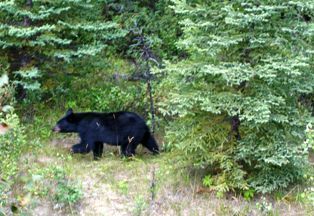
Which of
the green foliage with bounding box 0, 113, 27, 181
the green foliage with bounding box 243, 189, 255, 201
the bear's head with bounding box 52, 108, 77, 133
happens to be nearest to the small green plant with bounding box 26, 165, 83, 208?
the green foliage with bounding box 0, 113, 27, 181

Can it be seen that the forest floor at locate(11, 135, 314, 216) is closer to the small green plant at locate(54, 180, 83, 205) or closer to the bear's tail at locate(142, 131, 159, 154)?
the small green plant at locate(54, 180, 83, 205)

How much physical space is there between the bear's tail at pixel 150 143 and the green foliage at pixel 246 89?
45.5 inches

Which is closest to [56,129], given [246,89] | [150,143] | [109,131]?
[109,131]

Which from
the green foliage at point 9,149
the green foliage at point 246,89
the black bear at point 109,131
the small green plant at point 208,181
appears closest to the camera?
the green foliage at point 9,149

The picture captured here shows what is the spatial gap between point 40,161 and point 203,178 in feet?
7.77

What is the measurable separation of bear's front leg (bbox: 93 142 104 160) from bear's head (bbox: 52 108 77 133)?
42 cm

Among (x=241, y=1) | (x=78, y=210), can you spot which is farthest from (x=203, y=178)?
(x=241, y=1)

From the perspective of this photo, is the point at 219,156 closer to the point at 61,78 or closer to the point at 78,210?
the point at 78,210

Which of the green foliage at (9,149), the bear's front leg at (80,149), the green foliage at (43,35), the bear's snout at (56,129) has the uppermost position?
the green foliage at (43,35)

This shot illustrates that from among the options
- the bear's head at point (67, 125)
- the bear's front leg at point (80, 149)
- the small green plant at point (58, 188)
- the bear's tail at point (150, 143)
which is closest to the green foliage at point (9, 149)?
the small green plant at point (58, 188)

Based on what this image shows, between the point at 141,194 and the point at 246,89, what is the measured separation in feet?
6.16

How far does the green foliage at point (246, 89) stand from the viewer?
19.8ft

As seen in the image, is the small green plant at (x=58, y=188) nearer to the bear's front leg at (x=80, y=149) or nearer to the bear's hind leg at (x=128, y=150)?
the bear's front leg at (x=80, y=149)

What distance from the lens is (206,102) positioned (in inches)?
238
